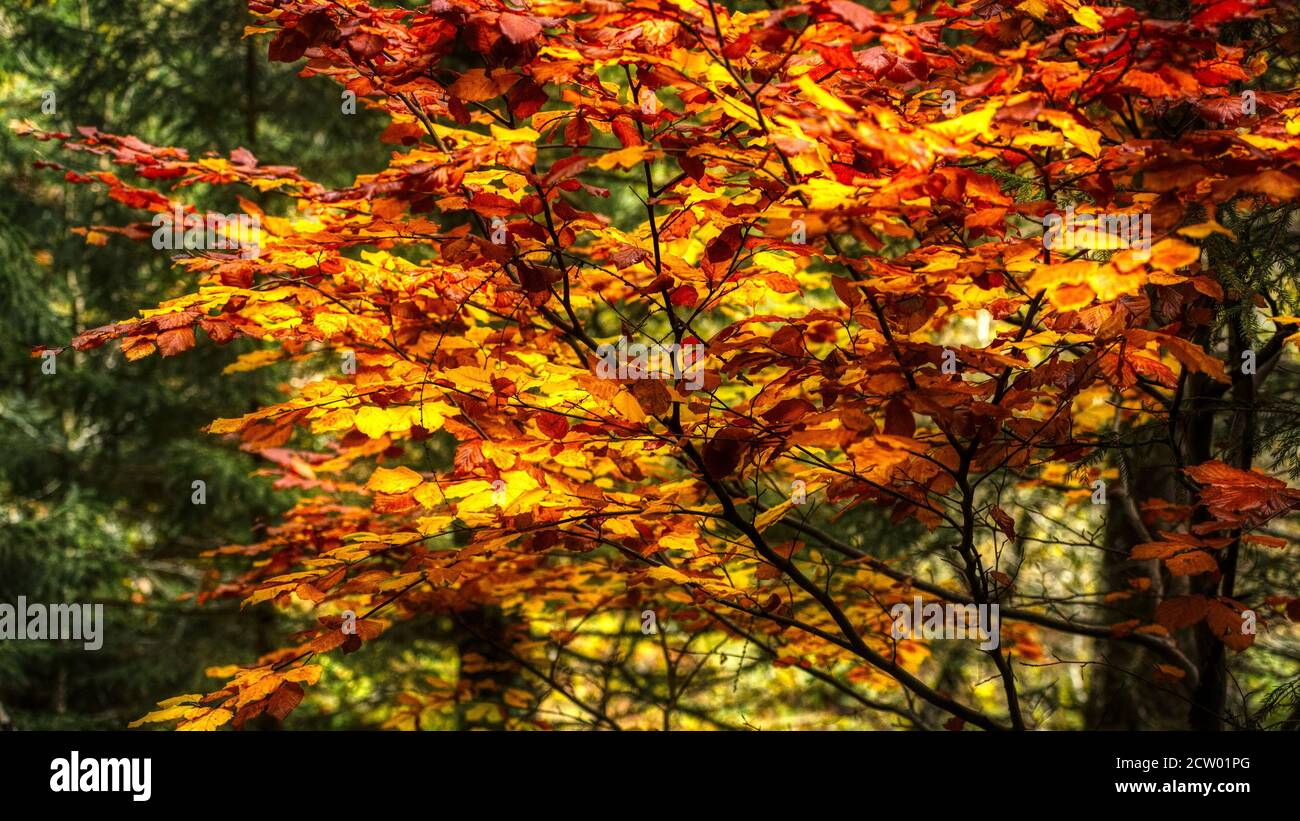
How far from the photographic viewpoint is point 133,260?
6.23m

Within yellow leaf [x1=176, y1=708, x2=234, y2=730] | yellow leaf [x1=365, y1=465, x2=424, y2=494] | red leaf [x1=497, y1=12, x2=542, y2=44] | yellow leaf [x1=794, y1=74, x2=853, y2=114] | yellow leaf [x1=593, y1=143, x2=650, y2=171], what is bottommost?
yellow leaf [x1=176, y1=708, x2=234, y2=730]

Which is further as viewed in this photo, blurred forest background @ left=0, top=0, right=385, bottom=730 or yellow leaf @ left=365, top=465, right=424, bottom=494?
blurred forest background @ left=0, top=0, right=385, bottom=730

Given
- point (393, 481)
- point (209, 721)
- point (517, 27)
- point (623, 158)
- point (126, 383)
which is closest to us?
point (623, 158)

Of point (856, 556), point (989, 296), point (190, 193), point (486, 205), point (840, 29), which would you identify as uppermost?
point (190, 193)

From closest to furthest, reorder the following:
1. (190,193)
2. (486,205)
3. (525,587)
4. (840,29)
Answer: (840,29)
(486,205)
(525,587)
(190,193)

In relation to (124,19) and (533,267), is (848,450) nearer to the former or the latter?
(533,267)

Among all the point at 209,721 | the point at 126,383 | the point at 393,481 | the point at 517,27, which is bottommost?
the point at 209,721

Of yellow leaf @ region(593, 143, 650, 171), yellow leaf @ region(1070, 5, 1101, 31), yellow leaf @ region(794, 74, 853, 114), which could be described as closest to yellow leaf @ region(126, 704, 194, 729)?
yellow leaf @ region(593, 143, 650, 171)

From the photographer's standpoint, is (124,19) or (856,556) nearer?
(856,556)

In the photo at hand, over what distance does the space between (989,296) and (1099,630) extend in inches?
56.5

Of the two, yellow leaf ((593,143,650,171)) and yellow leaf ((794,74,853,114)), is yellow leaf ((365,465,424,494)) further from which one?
yellow leaf ((794,74,853,114))

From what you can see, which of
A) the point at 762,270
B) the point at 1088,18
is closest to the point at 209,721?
the point at 762,270

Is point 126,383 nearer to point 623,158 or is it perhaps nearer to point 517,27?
point 517,27
